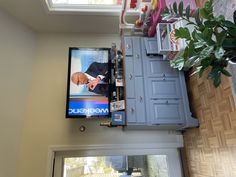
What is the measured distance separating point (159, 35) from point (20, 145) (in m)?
1.95

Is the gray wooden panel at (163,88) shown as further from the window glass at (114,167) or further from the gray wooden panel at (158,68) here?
the window glass at (114,167)

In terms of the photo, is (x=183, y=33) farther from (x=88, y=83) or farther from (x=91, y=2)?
(x=91, y=2)

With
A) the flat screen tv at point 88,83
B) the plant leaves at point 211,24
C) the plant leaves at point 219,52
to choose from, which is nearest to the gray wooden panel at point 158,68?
the flat screen tv at point 88,83

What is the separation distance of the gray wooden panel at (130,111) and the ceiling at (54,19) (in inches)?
50.2

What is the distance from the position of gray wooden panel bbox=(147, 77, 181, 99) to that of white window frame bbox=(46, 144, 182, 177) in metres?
0.63

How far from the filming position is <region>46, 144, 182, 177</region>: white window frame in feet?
6.70

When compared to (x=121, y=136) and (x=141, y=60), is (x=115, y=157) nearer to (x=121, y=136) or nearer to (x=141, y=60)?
(x=121, y=136)

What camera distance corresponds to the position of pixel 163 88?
2002 millimetres

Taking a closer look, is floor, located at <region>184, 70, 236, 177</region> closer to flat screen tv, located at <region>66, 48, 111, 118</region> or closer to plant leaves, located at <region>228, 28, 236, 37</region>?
plant leaves, located at <region>228, 28, 236, 37</region>

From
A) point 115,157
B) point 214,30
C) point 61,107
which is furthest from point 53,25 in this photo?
point 214,30

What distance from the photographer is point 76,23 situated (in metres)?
2.56

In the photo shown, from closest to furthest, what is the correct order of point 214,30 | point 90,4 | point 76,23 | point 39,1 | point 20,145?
point 214,30 < point 20,145 < point 39,1 < point 90,4 < point 76,23

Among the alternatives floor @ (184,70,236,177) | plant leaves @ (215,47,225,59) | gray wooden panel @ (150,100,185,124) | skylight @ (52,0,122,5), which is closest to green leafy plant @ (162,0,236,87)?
plant leaves @ (215,47,225,59)

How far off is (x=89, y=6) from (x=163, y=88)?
1454 millimetres
